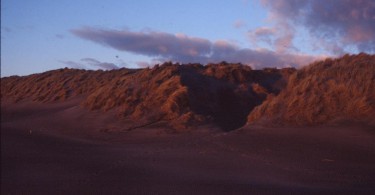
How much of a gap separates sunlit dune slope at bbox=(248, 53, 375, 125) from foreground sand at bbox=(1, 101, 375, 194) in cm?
93

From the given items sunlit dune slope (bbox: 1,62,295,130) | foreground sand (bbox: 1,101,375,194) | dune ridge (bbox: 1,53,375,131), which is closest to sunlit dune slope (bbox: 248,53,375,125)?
dune ridge (bbox: 1,53,375,131)

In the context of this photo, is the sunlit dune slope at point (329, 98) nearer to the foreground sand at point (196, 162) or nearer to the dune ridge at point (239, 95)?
the dune ridge at point (239, 95)

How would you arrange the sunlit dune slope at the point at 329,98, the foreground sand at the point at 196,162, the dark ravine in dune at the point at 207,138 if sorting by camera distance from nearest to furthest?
1. the foreground sand at the point at 196,162
2. the dark ravine in dune at the point at 207,138
3. the sunlit dune slope at the point at 329,98

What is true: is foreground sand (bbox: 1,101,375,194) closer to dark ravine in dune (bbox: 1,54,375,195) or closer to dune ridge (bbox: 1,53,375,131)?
dark ravine in dune (bbox: 1,54,375,195)

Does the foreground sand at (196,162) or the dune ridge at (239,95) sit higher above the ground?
the dune ridge at (239,95)

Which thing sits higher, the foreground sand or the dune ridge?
the dune ridge

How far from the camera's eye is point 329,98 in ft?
58.0

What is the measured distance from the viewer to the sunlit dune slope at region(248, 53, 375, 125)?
16.7m

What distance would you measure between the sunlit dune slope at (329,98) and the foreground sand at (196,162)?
36.6 inches

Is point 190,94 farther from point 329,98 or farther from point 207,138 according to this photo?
point 329,98

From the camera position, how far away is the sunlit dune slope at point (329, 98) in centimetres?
1672

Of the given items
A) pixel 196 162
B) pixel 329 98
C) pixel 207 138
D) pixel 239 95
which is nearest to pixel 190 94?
pixel 239 95

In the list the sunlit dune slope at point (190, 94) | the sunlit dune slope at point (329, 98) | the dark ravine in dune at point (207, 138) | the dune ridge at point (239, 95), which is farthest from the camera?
the sunlit dune slope at point (190, 94)

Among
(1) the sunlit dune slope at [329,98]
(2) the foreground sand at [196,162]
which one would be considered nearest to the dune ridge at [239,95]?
(1) the sunlit dune slope at [329,98]
